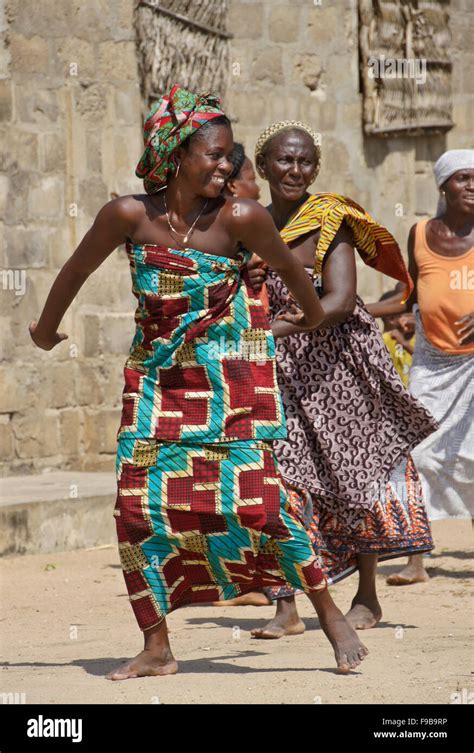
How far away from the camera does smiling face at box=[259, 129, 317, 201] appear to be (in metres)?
5.48

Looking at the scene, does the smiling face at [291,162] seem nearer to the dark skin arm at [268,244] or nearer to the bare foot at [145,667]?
the dark skin arm at [268,244]

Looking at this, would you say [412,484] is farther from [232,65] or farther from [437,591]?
[232,65]

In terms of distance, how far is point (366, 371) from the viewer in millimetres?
5477

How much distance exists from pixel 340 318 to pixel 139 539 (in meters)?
1.27

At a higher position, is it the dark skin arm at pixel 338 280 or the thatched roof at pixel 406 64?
the thatched roof at pixel 406 64

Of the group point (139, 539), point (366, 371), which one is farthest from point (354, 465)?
point (139, 539)

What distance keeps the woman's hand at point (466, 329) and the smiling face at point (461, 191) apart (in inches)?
20.7

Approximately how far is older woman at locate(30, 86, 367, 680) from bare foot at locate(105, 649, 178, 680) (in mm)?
224

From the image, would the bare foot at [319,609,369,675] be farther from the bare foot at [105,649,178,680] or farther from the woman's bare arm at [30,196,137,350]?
the woman's bare arm at [30,196,137,350]

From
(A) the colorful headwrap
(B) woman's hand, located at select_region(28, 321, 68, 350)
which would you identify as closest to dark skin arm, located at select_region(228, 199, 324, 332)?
(A) the colorful headwrap

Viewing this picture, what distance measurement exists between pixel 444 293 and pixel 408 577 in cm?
139

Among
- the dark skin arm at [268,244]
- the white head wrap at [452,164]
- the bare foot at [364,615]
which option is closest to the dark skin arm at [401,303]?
the white head wrap at [452,164]

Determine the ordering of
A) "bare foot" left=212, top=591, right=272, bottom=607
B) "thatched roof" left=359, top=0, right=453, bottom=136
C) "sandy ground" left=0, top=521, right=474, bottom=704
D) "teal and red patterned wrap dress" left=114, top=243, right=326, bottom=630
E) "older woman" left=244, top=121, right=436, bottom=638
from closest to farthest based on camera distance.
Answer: "sandy ground" left=0, top=521, right=474, bottom=704, "teal and red patterned wrap dress" left=114, top=243, right=326, bottom=630, "older woman" left=244, top=121, right=436, bottom=638, "bare foot" left=212, top=591, right=272, bottom=607, "thatched roof" left=359, top=0, right=453, bottom=136

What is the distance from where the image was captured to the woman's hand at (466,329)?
6762mm
